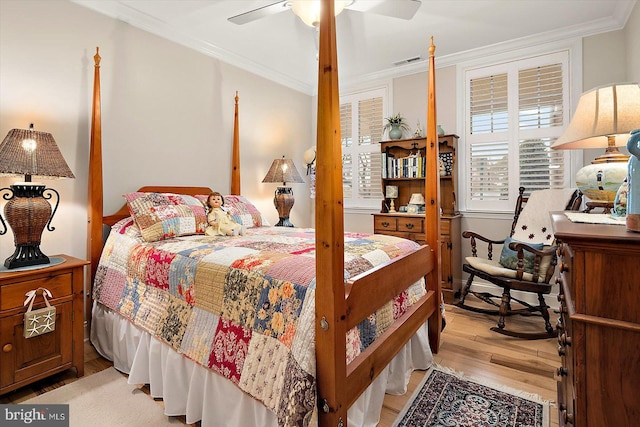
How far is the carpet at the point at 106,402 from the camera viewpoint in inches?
66.4

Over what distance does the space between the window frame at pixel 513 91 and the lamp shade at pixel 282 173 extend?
1861mm

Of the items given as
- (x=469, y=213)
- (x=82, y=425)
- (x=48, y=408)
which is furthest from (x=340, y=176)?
(x=469, y=213)

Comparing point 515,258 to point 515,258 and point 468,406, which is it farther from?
point 468,406

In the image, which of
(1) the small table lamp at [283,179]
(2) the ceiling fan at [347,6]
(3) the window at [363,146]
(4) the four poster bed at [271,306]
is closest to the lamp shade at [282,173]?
(1) the small table lamp at [283,179]

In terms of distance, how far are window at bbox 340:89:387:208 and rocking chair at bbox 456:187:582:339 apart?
1.56 metres

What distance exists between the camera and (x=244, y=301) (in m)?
1.50

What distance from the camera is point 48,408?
69.9 inches

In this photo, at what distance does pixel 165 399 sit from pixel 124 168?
1905 mm

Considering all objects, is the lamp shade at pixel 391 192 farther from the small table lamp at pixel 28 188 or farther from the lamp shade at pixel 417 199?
the small table lamp at pixel 28 188

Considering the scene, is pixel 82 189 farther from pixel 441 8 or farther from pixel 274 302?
pixel 441 8

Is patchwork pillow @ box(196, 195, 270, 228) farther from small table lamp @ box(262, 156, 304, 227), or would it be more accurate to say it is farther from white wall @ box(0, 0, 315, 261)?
small table lamp @ box(262, 156, 304, 227)

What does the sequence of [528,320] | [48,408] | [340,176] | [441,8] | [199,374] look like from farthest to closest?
[528,320]
[441,8]
[48,408]
[199,374]
[340,176]

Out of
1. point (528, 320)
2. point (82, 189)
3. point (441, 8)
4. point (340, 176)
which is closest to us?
point (340, 176)

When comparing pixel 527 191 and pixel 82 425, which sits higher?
pixel 527 191
